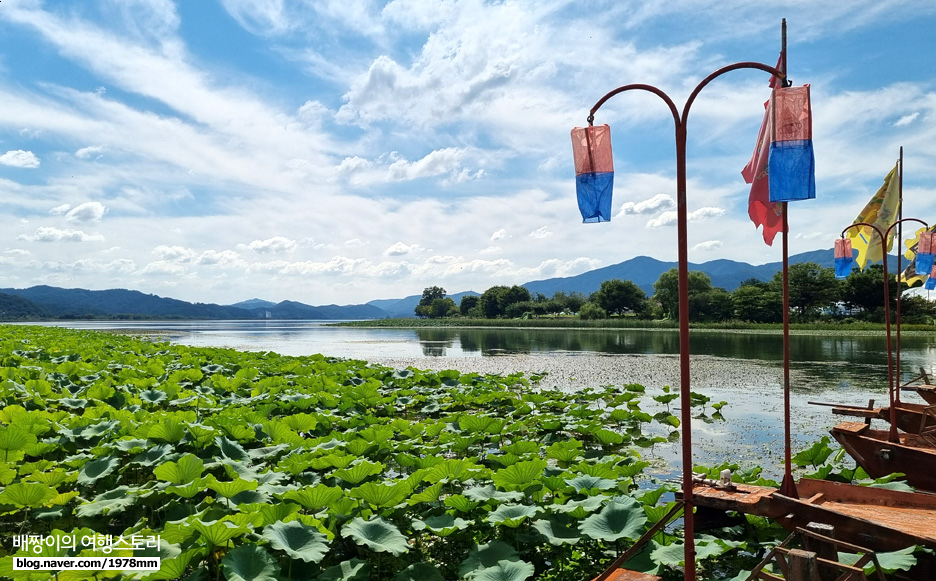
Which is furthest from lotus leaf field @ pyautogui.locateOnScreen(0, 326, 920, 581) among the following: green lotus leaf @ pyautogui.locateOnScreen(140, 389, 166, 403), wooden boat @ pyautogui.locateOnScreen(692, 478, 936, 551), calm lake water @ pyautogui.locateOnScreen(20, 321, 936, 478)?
calm lake water @ pyautogui.locateOnScreen(20, 321, 936, 478)

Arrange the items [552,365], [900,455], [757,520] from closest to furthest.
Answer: [757,520] < [900,455] < [552,365]

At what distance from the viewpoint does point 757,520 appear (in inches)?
148

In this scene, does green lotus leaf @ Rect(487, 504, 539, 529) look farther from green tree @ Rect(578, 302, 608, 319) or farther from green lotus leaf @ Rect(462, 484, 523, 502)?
green tree @ Rect(578, 302, 608, 319)

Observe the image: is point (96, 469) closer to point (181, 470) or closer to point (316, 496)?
point (181, 470)

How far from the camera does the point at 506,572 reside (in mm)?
2902

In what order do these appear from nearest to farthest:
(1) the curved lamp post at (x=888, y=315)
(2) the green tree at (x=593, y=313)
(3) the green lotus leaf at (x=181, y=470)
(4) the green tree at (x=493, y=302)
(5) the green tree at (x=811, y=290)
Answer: (3) the green lotus leaf at (x=181, y=470)
(1) the curved lamp post at (x=888, y=315)
(5) the green tree at (x=811, y=290)
(2) the green tree at (x=593, y=313)
(4) the green tree at (x=493, y=302)

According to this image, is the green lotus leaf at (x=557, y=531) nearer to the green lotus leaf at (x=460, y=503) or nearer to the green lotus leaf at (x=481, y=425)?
the green lotus leaf at (x=460, y=503)

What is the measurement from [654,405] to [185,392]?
8.10 m

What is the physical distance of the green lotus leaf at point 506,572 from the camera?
2844 millimetres

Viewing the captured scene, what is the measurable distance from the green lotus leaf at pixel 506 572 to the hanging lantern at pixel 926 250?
28.1 feet

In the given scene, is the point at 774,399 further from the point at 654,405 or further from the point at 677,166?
the point at 677,166

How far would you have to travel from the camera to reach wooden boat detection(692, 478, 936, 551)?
2932mm

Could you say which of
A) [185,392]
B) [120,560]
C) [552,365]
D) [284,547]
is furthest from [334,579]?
[552,365]

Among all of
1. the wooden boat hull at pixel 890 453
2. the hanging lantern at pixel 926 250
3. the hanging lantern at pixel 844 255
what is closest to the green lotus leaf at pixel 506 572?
the wooden boat hull at pixel 890 453
